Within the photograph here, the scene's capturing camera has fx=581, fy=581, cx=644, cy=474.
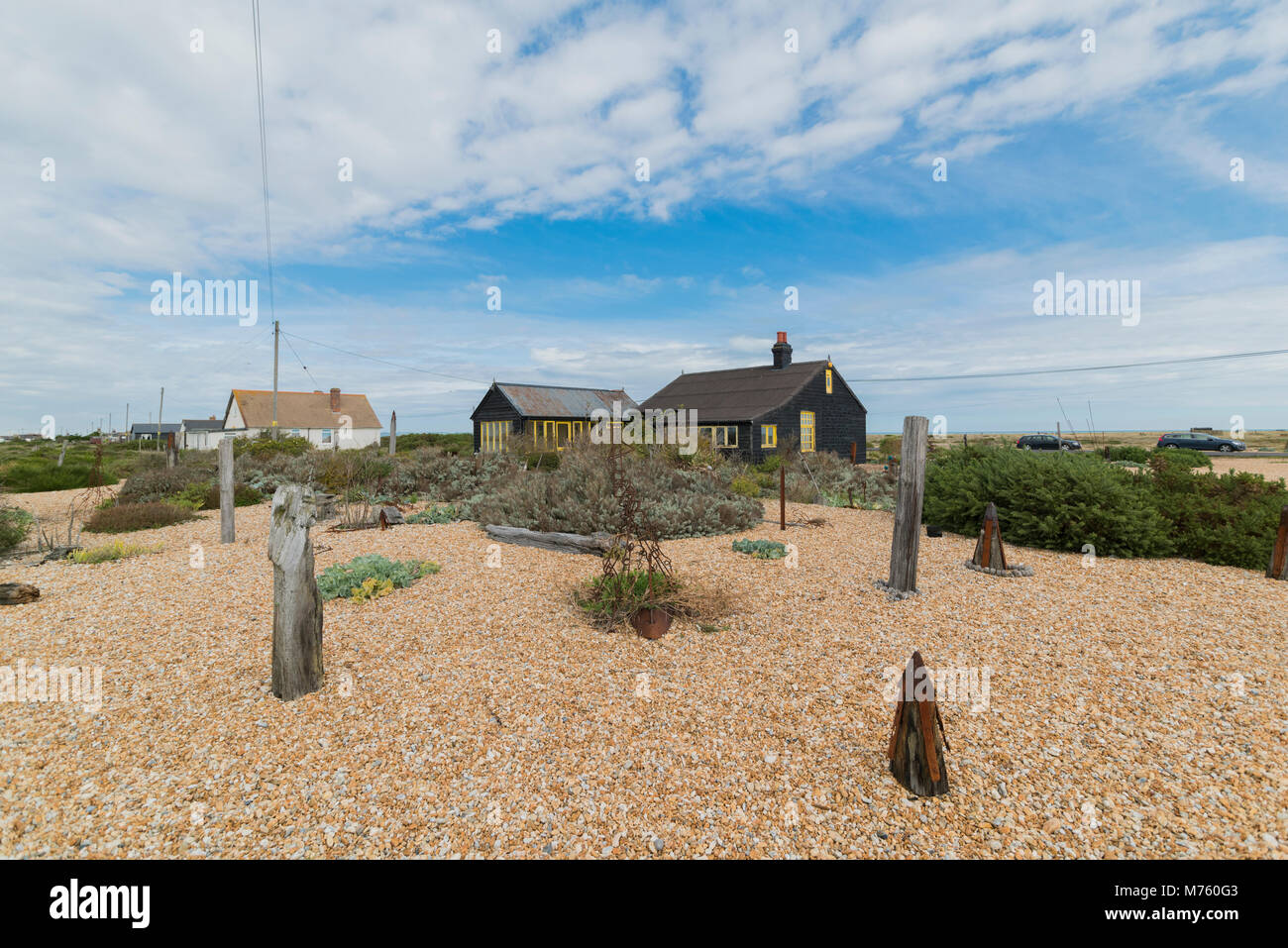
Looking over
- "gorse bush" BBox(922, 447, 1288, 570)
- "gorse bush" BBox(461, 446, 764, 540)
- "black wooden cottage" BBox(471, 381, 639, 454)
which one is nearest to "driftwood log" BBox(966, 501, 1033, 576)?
"gorse bush" BBox(922, 447, 1288, 570)

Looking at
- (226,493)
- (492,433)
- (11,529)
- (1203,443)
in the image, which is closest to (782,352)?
(492,433)

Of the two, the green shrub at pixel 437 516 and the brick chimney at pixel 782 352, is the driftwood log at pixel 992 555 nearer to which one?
the green shrub at pixel 437 516

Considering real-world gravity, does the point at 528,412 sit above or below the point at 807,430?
above

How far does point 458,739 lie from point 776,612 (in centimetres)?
354

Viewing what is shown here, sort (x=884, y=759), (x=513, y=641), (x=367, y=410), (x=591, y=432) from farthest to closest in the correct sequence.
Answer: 1. (x=367, y=410)
2. (x=591, y=432)
3. (x=513, y=641)
4. (x=884, y=759)

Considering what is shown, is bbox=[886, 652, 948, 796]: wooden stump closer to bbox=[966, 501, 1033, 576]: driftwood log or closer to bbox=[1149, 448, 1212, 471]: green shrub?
bbox=[966, 501, 1033, 576]: driftwood log

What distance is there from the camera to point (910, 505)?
6.77 m

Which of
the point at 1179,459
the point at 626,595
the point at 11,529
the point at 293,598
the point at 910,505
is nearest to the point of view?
the point at 293,598

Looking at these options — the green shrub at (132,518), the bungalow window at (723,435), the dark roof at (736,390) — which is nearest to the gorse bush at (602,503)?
the green shrub at (132,518)

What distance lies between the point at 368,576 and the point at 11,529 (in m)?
7.42

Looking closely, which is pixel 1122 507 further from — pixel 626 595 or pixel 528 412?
pixel 528 412

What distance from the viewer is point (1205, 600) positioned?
648 cm
